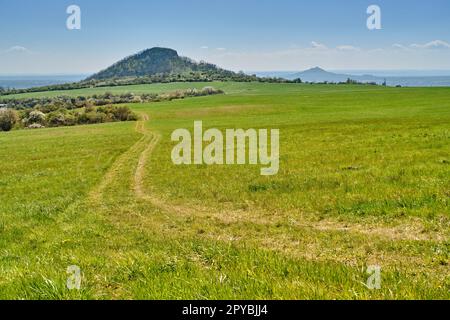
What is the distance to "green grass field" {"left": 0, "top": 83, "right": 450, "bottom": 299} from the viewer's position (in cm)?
711

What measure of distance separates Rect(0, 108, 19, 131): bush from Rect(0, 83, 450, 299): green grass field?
→ 76317 millimetres

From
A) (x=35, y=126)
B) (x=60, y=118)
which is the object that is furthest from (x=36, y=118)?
(x=60, y=118)

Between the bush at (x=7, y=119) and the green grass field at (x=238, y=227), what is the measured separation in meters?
76.3

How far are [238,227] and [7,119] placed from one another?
101676 mm

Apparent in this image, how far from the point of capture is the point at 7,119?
9769 centimetres

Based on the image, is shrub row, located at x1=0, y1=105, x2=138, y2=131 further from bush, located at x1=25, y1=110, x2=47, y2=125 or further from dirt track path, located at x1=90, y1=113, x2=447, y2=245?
dirt track path, located at x1=90, y1=113, x2=447, y2=245

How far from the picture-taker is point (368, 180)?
756 inches

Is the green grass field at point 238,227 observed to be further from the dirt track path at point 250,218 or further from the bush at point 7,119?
the bush at point 7,119

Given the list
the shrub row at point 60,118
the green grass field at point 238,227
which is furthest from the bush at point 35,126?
the green grass field at point 238,227

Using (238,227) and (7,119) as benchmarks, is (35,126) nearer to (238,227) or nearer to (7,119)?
(7,119)

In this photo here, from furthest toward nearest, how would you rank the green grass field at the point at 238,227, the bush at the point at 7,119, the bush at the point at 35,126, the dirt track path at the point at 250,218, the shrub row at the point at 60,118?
1. the shrub row at the point at 60,118
2. the bush at the point at 7,119
3. the bush at the point at 35,126
4. the dirt track path at the point at 250,218
5. the green grass field at the point at 238,227

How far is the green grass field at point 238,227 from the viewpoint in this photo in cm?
711
